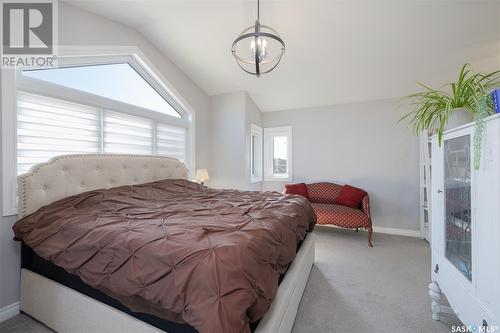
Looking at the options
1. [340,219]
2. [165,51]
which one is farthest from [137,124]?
[340,219]

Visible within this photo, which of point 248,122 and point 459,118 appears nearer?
point 459,118

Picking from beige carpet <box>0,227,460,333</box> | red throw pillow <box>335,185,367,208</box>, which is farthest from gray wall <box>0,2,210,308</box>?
red throw pillow <box>335,185,367,208</box>

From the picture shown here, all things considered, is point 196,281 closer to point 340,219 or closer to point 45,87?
point 45,87

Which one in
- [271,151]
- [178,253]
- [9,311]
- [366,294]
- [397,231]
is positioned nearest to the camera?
[178,253]

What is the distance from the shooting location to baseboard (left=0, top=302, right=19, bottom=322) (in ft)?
5.46

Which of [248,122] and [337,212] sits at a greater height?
[248,122]

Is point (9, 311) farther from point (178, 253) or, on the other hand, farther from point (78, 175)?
point (178, 253)

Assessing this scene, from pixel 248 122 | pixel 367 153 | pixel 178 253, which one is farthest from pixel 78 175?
pixel 367 153

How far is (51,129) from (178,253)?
2.05 m

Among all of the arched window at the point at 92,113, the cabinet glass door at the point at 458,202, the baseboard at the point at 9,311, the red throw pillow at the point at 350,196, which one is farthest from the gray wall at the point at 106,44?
the cabinet glass door at the point at 458,202

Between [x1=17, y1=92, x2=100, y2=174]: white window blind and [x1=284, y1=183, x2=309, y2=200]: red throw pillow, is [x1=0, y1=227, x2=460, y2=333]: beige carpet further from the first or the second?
[x1=17, y1=92, x2=100, y2=174]: white window blind

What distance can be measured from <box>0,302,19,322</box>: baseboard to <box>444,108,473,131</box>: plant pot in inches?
139

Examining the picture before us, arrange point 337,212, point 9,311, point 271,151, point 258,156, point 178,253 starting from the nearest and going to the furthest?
point 178,253
point 9,311
point 337,212
point 258,156
point 271,151

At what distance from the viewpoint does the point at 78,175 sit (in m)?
2.09
